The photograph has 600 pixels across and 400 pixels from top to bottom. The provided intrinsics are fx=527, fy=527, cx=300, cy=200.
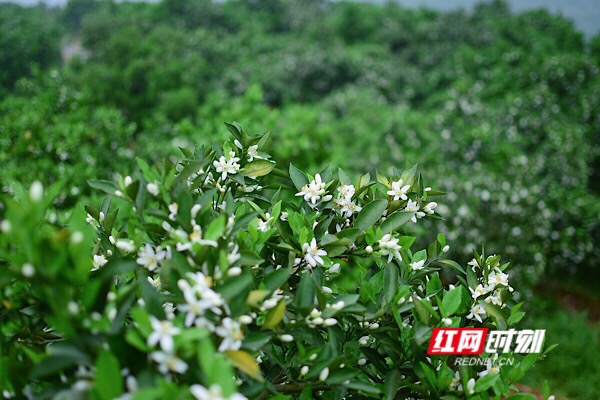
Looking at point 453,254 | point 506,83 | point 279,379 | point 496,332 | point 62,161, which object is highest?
point 496,332

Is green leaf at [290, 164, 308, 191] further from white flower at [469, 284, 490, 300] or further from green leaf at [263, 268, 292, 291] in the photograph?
white flower at [469, 284, 490, 300]

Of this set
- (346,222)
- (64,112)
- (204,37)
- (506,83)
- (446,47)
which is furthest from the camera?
(446,47)

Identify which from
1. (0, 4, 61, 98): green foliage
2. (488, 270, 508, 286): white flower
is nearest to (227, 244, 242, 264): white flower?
(488, 270, 508, 286): white flower

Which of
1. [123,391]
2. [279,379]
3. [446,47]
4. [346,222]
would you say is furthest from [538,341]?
[446,47]

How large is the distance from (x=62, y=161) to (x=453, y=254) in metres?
4.84

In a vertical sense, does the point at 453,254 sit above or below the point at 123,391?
below

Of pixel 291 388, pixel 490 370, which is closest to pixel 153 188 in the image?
pixel 291 388

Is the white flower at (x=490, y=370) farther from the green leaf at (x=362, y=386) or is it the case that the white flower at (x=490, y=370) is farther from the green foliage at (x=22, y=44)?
the green foliage at (x=22, y=44)

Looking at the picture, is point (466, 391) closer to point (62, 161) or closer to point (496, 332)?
point (496, 332)

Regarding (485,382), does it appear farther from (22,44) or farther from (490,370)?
(22,44)

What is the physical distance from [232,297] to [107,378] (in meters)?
0.30

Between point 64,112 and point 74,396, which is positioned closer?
point 74,396

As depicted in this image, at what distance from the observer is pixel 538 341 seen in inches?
65.9

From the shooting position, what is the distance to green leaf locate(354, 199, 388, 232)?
1.58 metres
